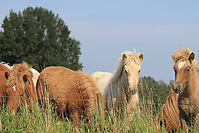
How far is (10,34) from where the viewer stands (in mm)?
28016

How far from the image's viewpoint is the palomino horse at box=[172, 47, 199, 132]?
4.72m

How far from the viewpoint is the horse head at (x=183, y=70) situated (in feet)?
15.5

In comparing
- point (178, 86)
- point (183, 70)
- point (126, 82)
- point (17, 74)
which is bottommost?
point (178, 86)

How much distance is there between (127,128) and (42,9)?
29.6 meters

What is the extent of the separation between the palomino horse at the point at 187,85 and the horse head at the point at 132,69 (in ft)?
3.31

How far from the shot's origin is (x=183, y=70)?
4.82 metres

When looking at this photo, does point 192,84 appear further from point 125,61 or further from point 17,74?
point 17,74

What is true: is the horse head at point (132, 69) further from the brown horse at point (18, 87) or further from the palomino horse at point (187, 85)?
the brown horse at point (18, 87)

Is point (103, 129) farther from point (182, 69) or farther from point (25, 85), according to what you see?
point (25, 85)

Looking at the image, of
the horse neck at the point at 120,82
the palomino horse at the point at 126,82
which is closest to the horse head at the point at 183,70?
the palomino horse at the point at 126,82

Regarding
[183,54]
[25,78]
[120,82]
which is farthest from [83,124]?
[25,78]

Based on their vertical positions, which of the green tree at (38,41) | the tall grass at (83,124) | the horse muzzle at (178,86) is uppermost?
the green tree at (38,41)

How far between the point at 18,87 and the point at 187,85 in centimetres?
423

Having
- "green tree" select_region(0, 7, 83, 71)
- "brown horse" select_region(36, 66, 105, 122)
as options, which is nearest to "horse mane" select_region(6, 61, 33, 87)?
"brown horse" select_region(36, 66, 105, 122)
